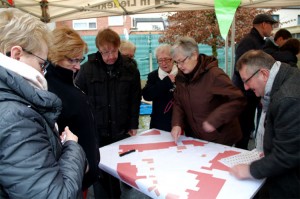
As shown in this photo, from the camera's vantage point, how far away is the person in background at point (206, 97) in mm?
2078

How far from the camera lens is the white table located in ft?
4.59

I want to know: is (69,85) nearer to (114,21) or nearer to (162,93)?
(162,93)

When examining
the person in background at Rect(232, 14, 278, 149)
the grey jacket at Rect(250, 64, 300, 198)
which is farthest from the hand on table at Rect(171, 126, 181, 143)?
the person in background at Rect(232, 14, 278, 149)

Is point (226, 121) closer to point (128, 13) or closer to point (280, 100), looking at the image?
point (280, 100)

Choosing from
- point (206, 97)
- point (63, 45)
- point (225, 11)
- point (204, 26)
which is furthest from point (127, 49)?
point (204, 26)

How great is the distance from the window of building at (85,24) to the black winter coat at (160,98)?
15.8 meters

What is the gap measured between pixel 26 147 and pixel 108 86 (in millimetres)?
1610

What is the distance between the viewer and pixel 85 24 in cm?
1764

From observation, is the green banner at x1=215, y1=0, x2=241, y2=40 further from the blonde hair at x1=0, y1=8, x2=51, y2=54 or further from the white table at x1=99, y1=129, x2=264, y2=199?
the blonde hair at x1=0, y1=8, x2=51, y2=54

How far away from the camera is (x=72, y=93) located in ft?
5.03

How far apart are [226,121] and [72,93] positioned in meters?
1.21

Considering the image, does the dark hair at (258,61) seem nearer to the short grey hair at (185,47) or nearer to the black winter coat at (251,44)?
the short grey hair at (185,47)

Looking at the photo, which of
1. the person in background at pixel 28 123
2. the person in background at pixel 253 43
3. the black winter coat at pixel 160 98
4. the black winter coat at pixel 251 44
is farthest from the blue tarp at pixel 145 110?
the person in background at pixel 28 123

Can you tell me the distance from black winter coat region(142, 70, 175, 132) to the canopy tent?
1.56 m
